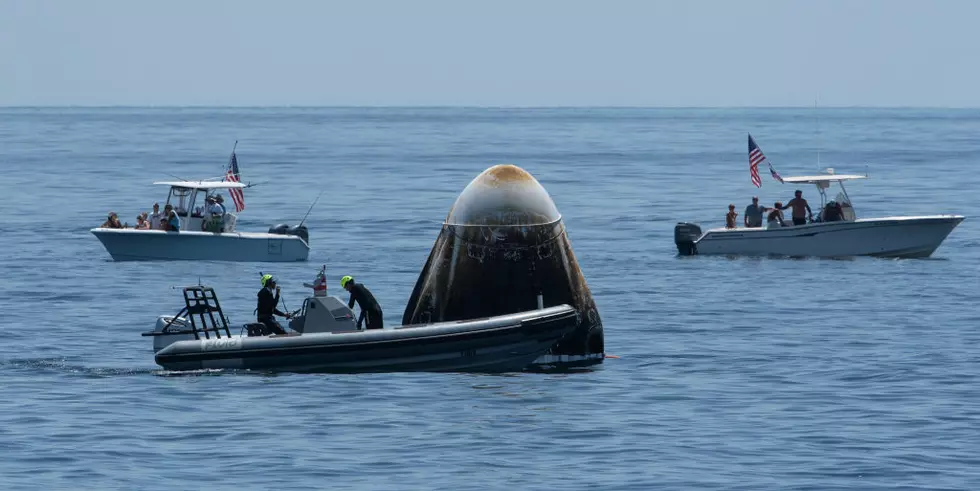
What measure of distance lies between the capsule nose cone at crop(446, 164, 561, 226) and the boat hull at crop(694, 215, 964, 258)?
2568 cm

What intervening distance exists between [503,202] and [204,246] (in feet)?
83.4

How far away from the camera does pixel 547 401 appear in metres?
27.0

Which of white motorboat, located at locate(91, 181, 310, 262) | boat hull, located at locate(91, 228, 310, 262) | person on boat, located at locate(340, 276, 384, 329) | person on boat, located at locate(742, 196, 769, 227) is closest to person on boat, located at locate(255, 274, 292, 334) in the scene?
person on boat, located at locate(340, 276, 384, 329)

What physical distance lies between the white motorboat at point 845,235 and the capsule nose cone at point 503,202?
2529cm

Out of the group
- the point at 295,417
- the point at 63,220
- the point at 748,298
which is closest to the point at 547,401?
the point at 295,417

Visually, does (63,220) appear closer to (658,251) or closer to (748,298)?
(658,251)

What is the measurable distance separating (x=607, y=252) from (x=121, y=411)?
3351 centimetres

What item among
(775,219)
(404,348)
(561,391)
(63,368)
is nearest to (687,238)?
(775,219)

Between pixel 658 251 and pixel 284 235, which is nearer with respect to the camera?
pixel 284 235

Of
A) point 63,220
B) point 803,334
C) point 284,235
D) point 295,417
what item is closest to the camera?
point 295,417

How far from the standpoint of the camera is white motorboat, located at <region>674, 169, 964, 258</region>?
52.1 metres

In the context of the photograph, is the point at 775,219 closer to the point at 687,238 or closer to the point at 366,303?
the point at 687,238

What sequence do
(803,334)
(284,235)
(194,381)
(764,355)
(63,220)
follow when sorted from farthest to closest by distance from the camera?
1. (63,220)
2. (284,235)
3. (803,334)
4. (764,355)
5. (194,381)

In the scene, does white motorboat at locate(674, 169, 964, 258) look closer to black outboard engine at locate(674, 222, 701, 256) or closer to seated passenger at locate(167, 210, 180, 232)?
black outboard engine at locate(674, 222, 701, 256)
